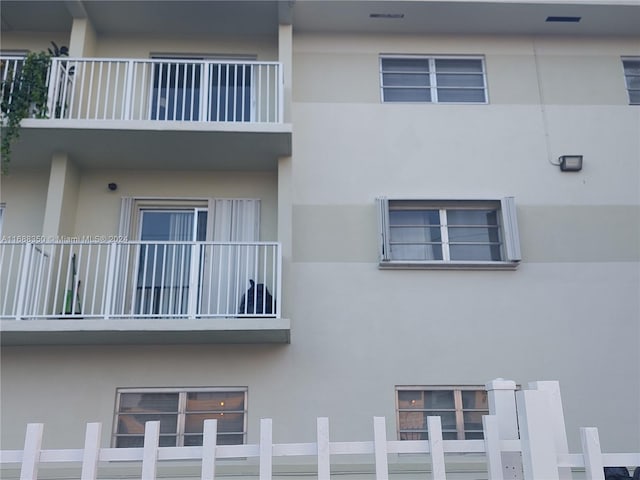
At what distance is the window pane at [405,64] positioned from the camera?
29.3 ft

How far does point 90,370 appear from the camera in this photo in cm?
706

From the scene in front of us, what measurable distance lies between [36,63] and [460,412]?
295 inches

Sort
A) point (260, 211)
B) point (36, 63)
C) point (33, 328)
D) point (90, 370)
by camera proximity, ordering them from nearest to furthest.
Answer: point (33, 328)
point (90, 370)
point (36, 63)
point (260, 211)

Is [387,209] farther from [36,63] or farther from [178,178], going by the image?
[36,63]

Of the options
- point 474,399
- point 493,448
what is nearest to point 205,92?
point 474,399

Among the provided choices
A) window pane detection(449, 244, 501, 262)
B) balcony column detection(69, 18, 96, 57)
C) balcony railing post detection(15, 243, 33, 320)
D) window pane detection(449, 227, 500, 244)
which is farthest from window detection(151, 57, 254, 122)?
window pane detection(449, 244, 501, 262)

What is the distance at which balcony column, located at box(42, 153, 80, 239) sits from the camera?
730cm

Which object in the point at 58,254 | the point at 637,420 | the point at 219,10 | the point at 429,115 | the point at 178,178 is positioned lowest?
the point at 637,420

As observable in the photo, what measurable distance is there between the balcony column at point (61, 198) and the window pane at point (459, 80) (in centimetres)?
586

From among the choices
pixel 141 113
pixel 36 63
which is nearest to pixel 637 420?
pixel 141 113

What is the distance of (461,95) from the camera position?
8.80m

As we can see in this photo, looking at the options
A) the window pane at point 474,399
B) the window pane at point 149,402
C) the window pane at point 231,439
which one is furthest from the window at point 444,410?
the window pane at point 149,402

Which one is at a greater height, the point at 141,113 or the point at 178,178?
the point at 141,113

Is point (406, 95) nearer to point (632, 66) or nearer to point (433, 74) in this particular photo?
point (433, 74)
